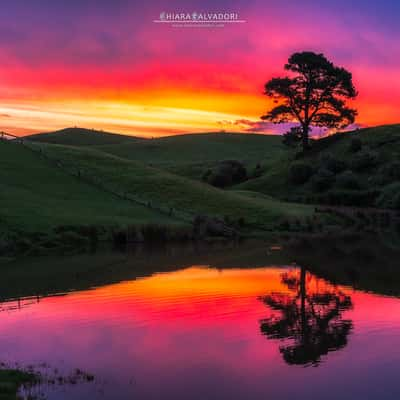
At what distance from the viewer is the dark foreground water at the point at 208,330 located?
54.5ft

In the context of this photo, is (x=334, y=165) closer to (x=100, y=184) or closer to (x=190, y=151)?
(x=100, y=184)

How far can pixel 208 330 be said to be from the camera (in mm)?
22672

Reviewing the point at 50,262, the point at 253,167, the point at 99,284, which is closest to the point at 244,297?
the point at 99,284

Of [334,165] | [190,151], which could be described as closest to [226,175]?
[334,165]

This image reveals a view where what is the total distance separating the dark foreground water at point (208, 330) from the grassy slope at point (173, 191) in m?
29.6

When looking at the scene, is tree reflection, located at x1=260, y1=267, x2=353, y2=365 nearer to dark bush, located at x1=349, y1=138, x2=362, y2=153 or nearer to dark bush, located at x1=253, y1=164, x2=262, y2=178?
dark bush, located at x1=349, y1=138, x2=362, y2=153

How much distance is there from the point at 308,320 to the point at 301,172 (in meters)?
75.6

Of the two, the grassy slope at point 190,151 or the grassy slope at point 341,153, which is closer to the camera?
the grassy slope at point 341,153

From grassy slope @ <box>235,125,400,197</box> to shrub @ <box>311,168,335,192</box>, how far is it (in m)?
2.78

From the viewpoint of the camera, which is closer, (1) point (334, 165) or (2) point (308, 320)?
(2) point (308, 320)

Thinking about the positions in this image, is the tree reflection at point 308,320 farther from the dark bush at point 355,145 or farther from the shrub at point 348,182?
the dark bush at point 355,145

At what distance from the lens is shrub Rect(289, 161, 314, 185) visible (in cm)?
9906

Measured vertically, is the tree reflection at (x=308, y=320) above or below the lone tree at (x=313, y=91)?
below

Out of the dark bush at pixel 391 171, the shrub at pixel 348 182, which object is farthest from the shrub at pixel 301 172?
the dark bush at pixel 391 171
